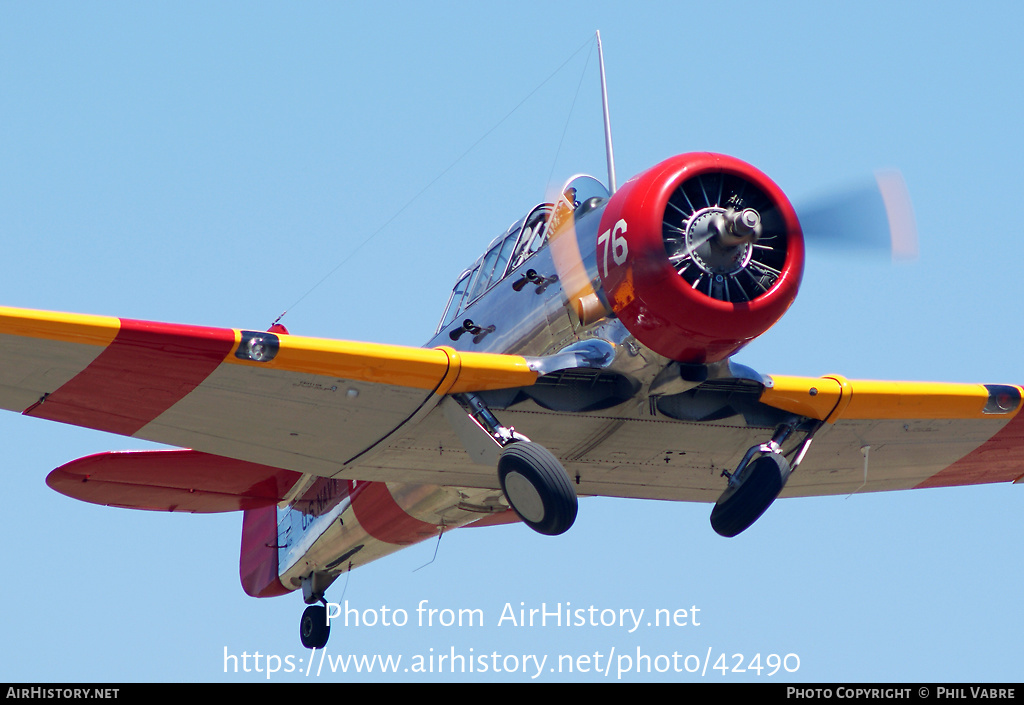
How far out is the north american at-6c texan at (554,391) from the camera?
31.0 feet

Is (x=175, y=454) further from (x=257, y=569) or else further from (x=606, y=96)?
(x=606, y=96)

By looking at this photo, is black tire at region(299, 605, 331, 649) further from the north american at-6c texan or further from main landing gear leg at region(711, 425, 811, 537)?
main landing gear leg at region(711, 425, 811, 537)

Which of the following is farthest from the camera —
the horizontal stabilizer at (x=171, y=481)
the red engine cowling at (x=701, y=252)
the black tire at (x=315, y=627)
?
the black tire at (x=315, y=627)

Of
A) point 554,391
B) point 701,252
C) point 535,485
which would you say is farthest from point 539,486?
point 701,252

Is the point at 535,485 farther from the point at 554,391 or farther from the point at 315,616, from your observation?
the point at 315,616

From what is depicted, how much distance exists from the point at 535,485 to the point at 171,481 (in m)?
4.46

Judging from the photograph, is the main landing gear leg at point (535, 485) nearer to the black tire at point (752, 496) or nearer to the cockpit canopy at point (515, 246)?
the black tire at point (752, 496)

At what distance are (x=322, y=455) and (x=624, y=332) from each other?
2.66m

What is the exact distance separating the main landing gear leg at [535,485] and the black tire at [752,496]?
1339mm

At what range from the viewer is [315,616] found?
47.8 ft

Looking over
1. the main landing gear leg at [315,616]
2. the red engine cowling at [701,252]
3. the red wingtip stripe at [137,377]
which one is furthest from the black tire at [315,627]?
the red engine cowling at [701,252]

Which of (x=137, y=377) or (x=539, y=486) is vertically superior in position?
(x=137, y=377)

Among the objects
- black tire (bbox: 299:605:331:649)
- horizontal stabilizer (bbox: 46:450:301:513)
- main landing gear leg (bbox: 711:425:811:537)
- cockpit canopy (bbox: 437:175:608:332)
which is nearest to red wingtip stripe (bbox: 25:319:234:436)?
horizontal stabilizer (bbox: 46:450:301:513)

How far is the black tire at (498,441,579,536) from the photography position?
9.54 meters
